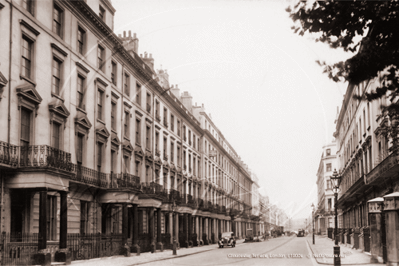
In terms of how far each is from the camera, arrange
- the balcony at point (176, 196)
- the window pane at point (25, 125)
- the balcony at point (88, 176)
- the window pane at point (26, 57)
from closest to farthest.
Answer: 1. the window pane at point (25, 125)
2. the window pane at point (26, 57)
3. the balcony at point (88, 176)
4. the balcony at point (176, 196)

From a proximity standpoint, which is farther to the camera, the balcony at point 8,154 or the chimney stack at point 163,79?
the chimney stack at point 163,79

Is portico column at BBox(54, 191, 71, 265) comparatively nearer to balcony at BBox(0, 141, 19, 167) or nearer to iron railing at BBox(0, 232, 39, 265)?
iron railing at BBox(0, 232, 39, 265)

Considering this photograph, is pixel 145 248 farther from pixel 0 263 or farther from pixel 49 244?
pixel 0 263

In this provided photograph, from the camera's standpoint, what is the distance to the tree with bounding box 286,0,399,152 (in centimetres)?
909

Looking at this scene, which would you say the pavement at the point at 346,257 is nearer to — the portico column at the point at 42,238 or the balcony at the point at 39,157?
the portico column at the point at 42,238

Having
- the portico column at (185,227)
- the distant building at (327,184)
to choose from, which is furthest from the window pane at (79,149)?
the distant building at (327,184)

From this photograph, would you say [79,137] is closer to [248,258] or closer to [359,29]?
[248,258]

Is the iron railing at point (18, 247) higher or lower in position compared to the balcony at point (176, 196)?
lower

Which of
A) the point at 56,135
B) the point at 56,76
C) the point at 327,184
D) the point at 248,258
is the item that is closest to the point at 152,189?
the point at 248,258

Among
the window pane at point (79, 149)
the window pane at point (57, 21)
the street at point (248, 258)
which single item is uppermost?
the window pane at point (57, 21)

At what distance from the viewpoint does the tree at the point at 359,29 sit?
9.09 m

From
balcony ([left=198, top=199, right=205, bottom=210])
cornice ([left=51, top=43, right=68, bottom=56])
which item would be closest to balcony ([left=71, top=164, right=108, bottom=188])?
cornice ([left=51, top=43, right=68, bottom=56])

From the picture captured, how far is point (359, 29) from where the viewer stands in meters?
9.67

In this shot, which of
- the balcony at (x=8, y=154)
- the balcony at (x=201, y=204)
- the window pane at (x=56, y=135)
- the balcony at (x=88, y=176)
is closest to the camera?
the balcony at (x=8, y=154)
